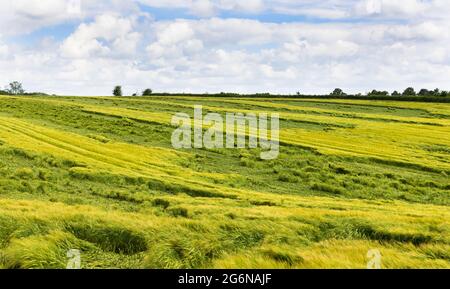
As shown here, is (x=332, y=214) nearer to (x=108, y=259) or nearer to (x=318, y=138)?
(x=108, y=259)

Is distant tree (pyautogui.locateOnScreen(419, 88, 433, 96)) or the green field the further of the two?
distant tree (pyautogui.locateOnScreen(419, 88, 433, 96))

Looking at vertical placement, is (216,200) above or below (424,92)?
below

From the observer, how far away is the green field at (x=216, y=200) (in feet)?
39.0

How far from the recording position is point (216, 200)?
73.3 feet

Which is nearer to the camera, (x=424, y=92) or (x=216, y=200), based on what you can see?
(x=216, y=200)

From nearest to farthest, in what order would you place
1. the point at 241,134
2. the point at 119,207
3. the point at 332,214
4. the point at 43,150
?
the point at 332,214, the point at 119,207, the point at 43,150, the point at 241,134

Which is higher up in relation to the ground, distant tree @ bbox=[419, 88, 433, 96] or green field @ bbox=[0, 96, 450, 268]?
distant tree @ bbox=[419, 88, 433, 96]

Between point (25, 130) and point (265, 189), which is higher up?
point (25, 130)

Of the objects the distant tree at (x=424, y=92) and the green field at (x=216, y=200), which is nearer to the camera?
the green field at (x=216, y=200)

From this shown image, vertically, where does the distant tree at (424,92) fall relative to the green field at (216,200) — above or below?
above

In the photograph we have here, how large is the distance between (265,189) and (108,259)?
64.3 ft

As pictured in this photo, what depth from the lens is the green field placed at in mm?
11898

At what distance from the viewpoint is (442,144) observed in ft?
191
